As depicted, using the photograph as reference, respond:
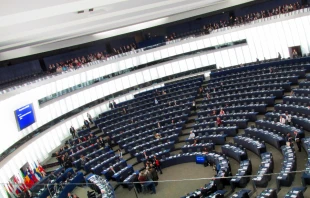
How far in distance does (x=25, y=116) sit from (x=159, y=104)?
36.0ft

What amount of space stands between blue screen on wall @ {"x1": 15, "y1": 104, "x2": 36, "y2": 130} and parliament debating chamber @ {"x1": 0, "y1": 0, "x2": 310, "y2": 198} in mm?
87

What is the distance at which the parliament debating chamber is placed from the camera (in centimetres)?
1922

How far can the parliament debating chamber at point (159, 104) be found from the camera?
1922 centimetres

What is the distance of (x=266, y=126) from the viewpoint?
80.5 ft

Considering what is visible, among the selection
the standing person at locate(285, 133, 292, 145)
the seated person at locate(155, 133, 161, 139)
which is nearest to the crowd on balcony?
the seated person at locate(155, 133, 161, 139)

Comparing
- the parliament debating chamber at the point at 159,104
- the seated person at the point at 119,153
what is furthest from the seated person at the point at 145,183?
the seated person at the point at 119,153

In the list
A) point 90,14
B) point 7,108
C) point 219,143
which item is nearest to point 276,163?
point 219,143

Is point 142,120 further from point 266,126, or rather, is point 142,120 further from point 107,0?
point 107,0

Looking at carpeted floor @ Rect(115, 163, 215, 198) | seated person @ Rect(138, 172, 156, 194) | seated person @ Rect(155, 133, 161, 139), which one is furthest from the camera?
seated person @ Rect(155, 133, 161, 139)

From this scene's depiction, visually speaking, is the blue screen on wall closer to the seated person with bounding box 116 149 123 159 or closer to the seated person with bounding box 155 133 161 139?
the seated person with bounding box 116 149 123 159

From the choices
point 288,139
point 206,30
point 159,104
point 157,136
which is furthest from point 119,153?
point 206,30

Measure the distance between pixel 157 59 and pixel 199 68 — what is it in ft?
13.8

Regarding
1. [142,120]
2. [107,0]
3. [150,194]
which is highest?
[107,0]

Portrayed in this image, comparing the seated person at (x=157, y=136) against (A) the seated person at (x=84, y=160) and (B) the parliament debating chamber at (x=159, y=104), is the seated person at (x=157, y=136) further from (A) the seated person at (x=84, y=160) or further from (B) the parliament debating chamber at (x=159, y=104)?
(A) the seated person at (x=84, y=160)
